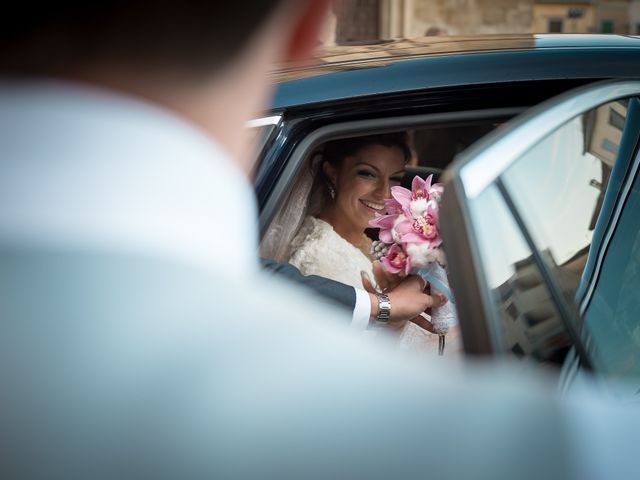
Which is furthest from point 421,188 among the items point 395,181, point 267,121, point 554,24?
point 554,24

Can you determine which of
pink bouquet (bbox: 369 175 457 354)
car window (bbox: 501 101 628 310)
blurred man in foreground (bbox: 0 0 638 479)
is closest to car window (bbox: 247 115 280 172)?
pink bouquet (bbox: 369 175 457 354)

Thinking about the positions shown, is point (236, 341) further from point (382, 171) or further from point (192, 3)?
point (382, 171)

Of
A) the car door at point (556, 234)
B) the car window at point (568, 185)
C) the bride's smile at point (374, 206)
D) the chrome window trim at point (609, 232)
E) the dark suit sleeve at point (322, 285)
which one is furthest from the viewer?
the bride's smile at point (374, 206)

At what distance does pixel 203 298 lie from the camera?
1.63 ft

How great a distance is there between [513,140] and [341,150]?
92 centimetres

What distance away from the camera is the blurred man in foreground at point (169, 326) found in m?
0.46

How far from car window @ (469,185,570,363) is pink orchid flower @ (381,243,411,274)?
853 millimetres

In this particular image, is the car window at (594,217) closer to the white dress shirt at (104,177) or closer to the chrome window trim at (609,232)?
the chrome window trim at (609,232)

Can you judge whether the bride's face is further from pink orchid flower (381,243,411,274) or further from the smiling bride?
pink orchid flower (381,243,411,274)

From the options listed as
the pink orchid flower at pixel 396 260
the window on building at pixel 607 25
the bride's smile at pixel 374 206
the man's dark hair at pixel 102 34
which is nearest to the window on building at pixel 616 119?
the pink orchid flower at pixel 396 260

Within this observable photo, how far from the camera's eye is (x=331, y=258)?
2262 millimetres

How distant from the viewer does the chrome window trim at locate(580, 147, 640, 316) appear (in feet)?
4.88

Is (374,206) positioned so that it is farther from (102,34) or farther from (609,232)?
(102,34)

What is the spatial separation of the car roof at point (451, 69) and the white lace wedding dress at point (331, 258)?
0.48 meters
